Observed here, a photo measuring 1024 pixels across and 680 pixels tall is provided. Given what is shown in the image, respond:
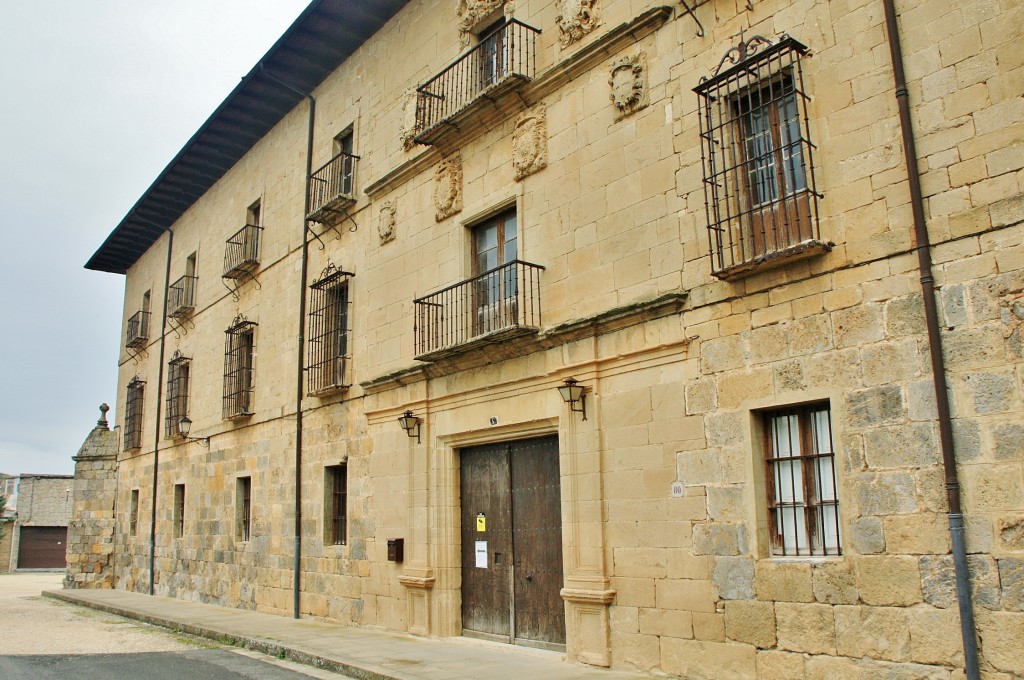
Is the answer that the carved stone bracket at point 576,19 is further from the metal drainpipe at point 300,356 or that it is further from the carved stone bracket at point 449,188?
the metal drainpipe at point 300,356

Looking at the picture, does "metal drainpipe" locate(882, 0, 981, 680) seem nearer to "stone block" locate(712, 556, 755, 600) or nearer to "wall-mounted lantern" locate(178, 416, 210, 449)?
"stone block" locate(712, 556, 755, 600)

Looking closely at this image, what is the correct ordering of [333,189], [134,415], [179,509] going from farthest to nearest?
[134,415], [179,509], [333,189]

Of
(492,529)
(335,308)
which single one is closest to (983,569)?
(492,529)

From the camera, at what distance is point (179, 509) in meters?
18.8

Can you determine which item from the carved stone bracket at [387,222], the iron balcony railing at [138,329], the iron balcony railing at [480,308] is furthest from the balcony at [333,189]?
the iron balcony railing at [138,329]

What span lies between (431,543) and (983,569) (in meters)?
6.51

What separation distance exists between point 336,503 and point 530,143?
6.48m

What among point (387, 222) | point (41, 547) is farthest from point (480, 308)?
point (41, 547)

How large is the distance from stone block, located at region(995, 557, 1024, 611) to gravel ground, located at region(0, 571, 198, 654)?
9.35m

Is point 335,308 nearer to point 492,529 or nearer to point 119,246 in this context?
point 492,529

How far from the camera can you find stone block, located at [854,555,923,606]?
5902 mm

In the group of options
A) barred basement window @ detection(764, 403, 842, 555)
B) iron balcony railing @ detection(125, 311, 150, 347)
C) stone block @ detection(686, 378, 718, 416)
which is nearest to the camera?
A: barred basement window @ detection(764, 403, 842, 555)

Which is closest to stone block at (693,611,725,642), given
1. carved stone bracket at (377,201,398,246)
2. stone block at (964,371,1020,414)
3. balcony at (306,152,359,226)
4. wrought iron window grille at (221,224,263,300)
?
stone block at (964,371,1020,414)

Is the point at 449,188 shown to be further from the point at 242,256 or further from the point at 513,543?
the point at 242,256
